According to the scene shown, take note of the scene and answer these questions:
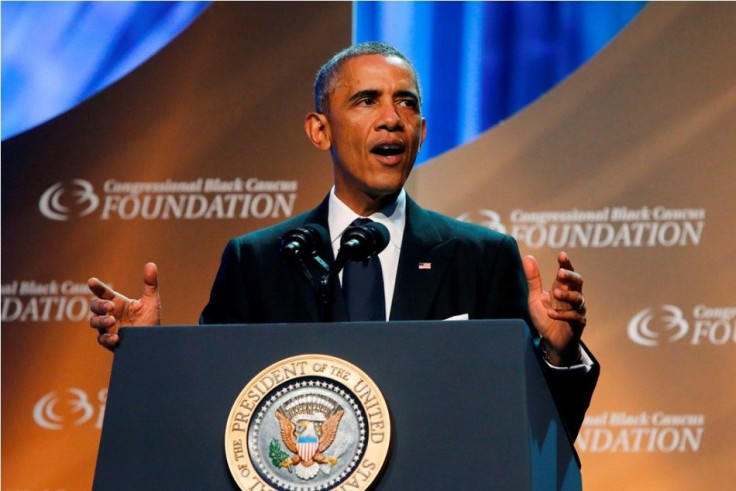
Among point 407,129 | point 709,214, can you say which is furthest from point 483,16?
point 407,129

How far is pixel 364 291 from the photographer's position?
2473 millimetres

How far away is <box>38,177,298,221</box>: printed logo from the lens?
4578mm

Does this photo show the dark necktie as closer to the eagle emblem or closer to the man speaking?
the man speaking

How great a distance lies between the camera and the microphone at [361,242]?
79.9 inches

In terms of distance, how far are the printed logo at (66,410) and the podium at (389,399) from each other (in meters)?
2.69

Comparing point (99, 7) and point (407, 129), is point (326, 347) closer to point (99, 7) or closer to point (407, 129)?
point (407, 129)

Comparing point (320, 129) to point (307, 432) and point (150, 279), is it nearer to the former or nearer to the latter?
point (150, 279)

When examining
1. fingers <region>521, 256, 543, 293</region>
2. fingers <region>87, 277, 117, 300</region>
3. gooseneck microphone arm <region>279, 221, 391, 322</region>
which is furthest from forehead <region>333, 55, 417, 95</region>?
fingers <region>87, 277, 117, 300</region>

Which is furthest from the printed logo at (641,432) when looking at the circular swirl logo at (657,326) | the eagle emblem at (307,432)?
the eagle emblem at (307,432)

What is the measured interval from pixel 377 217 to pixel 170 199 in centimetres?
214

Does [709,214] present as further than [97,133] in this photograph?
No

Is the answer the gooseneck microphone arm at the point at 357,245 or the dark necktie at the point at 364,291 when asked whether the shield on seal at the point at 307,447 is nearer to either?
the gooseneck microphone arm at the point at 357,245

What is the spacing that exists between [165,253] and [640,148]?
6.57ft

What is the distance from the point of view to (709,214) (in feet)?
14.0
